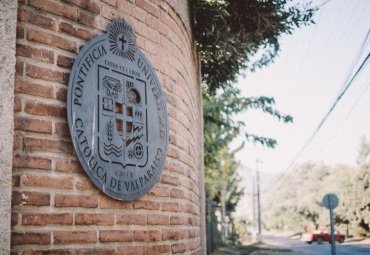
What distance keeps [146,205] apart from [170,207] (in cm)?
29

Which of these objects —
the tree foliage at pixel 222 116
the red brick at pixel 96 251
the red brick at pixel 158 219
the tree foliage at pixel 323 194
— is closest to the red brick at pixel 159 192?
the red brick at pixel 158 219

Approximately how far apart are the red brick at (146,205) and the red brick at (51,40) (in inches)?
37.4

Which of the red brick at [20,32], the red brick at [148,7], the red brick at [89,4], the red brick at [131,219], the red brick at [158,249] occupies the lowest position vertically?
the red brick at [158,249]


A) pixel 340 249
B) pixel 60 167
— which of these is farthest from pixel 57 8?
pixel 340 249

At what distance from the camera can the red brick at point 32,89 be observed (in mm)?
1822

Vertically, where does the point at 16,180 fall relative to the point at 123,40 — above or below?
below

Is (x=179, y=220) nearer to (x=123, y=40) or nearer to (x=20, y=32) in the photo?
(x=123, y=40)

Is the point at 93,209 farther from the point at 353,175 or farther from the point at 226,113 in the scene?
the point at 353,175

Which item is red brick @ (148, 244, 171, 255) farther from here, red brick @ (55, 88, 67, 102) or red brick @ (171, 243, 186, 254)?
red brick @ (55, 88, 67, 102)

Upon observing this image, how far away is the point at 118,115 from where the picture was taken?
7.29 ft

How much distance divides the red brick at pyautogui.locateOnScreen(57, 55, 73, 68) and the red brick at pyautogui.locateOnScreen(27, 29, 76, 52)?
0.05 meters

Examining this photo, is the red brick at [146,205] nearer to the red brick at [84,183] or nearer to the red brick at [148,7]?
the red brick at [84,183]

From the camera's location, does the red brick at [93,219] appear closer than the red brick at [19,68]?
No

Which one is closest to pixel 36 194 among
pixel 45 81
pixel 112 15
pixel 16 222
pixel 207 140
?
pixel 16 222
